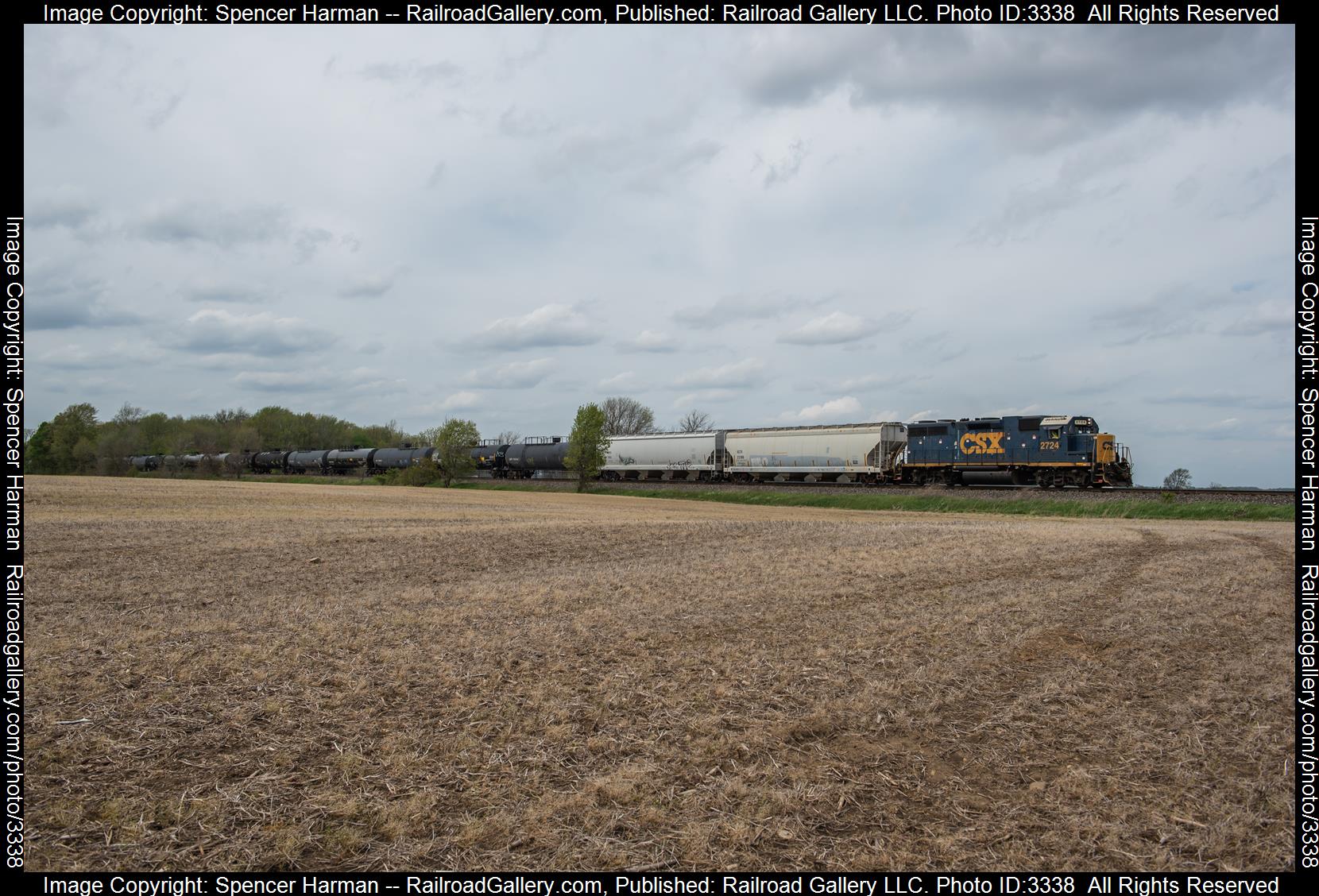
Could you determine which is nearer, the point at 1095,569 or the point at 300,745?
the point at 300,745

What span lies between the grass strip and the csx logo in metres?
5.02

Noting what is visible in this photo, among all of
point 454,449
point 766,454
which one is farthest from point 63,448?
point 766,454

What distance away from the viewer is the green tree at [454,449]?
67750 millimetres

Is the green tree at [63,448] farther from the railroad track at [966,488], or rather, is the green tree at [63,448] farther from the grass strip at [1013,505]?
the grass strip at [1013,505]

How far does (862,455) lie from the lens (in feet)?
167

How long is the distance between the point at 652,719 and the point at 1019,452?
42.1 meters

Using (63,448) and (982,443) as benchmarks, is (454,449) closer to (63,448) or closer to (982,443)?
(982,443)

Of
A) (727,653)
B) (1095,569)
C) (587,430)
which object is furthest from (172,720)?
(587,430)

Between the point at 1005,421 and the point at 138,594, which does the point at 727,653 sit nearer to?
the point at 138,594

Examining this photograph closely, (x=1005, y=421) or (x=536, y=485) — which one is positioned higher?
(x=1005, y=421)
